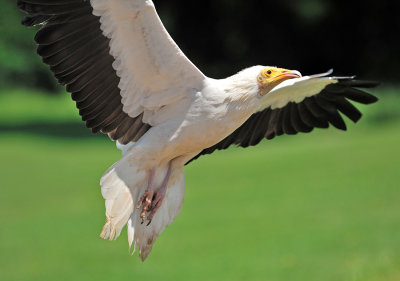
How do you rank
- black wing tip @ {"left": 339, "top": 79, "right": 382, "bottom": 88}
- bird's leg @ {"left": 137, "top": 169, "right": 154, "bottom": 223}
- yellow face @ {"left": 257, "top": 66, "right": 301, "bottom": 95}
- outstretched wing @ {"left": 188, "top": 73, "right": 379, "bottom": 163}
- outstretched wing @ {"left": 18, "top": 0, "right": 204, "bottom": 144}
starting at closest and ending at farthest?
1. outstretched wing @ {"left": 18, "top": 0, "right": 204, "bottom": 144}
2. yellow face @ {"left": 257, "top": 66, "right": 301, "bottom": 95}
3. bird's leg @ {"left": 137, "top": 169, "right": 154, "bottom": 223}
4. black wing tip @ {"left": 339, "top": 79, "right": 382, "bottom": 88}
5. outstretched wing @ {"left": 188, "top": 73, "right": 379, "bottom": 163}

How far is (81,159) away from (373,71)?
546 inches

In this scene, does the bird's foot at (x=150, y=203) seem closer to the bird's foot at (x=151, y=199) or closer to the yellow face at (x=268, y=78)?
the bird's foot at (x=151, y=199)

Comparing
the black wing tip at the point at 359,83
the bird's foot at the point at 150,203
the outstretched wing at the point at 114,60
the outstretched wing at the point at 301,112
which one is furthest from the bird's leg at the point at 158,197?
the black wing tip at the point at 359,83

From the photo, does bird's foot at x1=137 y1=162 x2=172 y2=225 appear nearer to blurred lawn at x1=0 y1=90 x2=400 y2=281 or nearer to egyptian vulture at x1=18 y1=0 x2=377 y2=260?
egyptian vulture at x1=18 y1=0 x2=377 y2=260

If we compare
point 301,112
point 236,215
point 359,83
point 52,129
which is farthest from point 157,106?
point 52,129

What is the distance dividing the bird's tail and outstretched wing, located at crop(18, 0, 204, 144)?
0.36m

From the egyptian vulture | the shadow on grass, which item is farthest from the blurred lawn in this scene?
the egyptian vulture

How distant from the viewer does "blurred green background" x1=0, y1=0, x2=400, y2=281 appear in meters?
12.1

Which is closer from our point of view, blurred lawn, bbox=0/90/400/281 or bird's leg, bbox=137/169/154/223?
bird's leg, bbox=137/169/154/223

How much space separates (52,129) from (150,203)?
20.4 m

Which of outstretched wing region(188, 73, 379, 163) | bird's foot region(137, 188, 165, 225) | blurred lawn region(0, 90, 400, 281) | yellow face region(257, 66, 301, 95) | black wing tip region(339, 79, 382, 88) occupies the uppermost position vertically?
yellow face region(257, 66, 301, 95)

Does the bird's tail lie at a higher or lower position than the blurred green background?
higher

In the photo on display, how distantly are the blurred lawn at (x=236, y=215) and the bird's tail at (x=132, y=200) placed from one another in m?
4.34

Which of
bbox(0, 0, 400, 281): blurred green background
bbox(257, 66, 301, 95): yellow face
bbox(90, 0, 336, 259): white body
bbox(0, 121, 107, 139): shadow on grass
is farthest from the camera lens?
bbox(0, 121, 107, 139): shadow on grass
